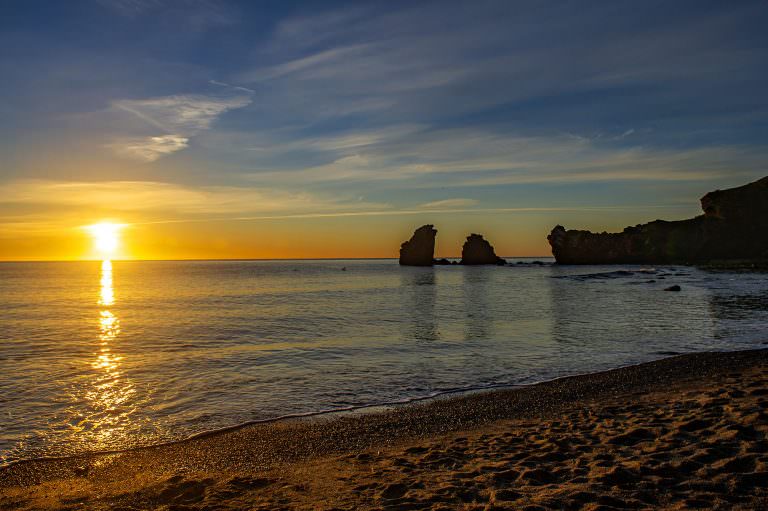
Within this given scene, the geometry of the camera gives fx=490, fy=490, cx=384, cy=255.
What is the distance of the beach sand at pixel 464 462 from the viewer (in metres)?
6.45

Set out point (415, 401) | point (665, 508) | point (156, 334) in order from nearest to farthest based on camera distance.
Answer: point (665, 508)
point (415, 401)
point (156, 334)

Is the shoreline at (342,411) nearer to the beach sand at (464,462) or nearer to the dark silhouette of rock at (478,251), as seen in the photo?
the beach sand at (464,462)

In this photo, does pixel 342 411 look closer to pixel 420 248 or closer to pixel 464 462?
pixel 464 462

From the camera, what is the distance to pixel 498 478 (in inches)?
279

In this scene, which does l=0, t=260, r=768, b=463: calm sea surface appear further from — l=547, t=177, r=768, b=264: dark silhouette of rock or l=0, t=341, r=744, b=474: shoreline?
l=547, t=177, r=768, b=264: dark silhouette of rock

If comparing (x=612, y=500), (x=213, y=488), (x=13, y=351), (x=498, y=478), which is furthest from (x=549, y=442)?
(x=13, y=351)

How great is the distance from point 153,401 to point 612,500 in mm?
11735

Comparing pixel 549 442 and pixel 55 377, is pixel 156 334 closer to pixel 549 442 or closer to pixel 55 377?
pixel 55 377

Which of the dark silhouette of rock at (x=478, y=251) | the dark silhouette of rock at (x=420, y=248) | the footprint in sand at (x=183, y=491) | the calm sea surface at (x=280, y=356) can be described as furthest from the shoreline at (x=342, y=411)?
the dark silhouette of rock at (x=478, y=251)

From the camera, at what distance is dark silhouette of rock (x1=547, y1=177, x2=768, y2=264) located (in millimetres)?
123250

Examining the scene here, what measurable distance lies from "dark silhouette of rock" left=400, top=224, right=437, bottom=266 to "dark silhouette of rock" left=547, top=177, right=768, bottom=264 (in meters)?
41.2

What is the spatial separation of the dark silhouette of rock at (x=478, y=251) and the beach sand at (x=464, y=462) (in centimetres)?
17610

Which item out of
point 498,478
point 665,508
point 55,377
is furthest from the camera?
point 55,377

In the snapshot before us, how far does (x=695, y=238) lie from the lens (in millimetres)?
138125
